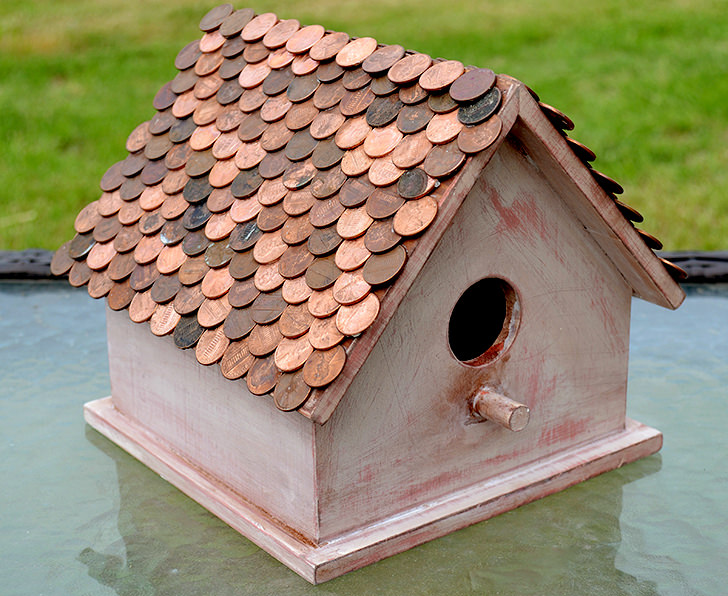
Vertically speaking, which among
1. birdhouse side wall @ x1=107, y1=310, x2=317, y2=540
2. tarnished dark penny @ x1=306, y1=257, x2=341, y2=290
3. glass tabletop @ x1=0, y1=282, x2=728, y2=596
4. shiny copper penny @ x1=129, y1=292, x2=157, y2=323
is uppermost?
tarnished dark penny @ x1=306, y1=257, x2=341, y2=290

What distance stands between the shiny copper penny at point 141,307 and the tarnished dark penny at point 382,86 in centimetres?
74

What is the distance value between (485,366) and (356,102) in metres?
0.72

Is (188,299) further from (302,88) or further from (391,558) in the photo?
(391,558)

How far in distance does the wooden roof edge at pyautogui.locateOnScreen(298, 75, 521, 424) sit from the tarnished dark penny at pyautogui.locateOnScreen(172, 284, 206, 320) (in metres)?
0.46

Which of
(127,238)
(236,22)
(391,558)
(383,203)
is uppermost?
(236,22)

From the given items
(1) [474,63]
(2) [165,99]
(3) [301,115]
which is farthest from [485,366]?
(1) [474,63]

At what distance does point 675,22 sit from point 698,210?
2.87 meters

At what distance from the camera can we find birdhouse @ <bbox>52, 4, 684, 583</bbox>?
2.34m

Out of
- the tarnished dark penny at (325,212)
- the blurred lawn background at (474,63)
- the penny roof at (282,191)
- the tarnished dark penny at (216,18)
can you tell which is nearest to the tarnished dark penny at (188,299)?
the penny roof at (282,191)

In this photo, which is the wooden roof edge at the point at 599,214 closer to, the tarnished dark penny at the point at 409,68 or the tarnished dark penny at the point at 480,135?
the tarnished dark penny at the point at 480,135

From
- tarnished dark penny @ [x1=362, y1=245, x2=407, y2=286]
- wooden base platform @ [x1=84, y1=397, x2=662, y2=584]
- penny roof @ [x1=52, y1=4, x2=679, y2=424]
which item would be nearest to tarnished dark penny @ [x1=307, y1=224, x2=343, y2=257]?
penny roof @ [x1=52, y1=4, x2=679, y2=424]

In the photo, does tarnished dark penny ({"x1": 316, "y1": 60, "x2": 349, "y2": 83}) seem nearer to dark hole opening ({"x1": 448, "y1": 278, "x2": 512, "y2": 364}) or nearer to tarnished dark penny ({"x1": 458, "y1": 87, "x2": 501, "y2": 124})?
tarnished dark penny ({"x1": 458, "y1": 87, "x2": 501, "y2": 124})

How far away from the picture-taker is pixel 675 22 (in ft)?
27.8

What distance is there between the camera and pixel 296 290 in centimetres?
240
